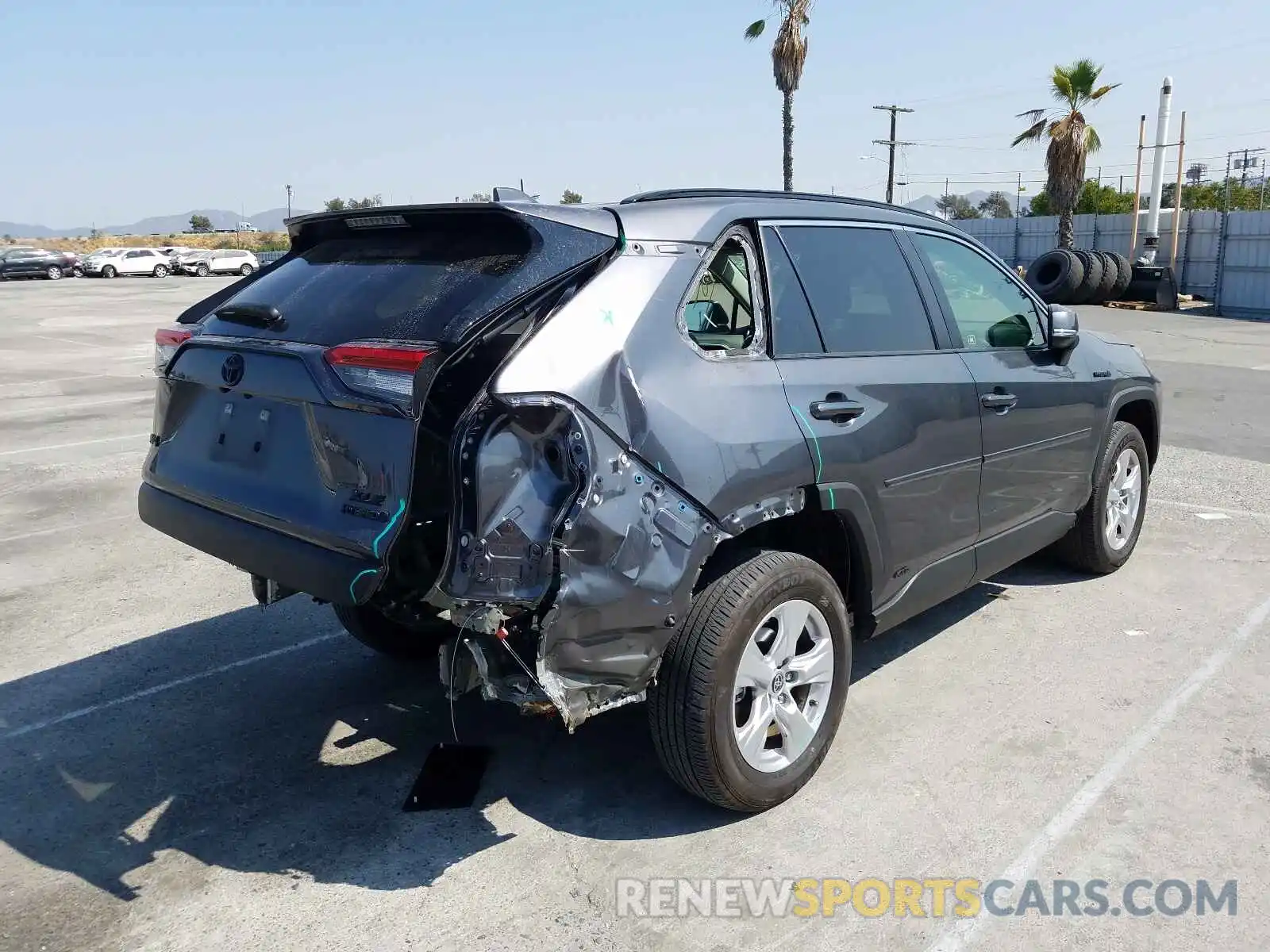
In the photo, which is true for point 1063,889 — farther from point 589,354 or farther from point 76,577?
point 76,577

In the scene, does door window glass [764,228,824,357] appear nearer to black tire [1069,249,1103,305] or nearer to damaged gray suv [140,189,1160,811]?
damaged gray suv [140,189,1160,811]

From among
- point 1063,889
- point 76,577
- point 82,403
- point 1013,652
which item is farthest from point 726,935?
point 82,403

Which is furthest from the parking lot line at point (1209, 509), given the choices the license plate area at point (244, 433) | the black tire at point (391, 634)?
the license plate area at point (244, 433)

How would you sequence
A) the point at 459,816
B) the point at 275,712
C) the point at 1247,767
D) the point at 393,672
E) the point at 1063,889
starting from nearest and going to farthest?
the point at 1063,889
the point at 459,816
the point at 1247,767
the point at 275,712
the point at 393,672

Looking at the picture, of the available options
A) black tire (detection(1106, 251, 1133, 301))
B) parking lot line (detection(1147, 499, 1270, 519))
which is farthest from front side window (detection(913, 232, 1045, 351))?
black tire (detection(1106, 251, 1133, 301))

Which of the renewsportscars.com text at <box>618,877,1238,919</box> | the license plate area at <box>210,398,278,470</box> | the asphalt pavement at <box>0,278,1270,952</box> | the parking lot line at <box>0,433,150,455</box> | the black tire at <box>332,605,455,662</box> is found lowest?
the renewsportscars.com text at <box>618,877,1238,919</box>

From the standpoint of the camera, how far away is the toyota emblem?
3.30 meters

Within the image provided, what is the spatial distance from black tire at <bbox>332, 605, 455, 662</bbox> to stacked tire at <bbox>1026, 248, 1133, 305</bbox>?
2166cm

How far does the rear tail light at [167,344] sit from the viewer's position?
3.70 meters

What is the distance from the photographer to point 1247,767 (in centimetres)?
364

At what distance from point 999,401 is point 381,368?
269 centimetres

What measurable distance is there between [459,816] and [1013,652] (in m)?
2.67

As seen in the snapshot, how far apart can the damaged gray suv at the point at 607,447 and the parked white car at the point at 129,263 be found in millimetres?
53952

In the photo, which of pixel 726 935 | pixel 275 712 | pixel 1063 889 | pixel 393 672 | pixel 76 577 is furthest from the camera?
pixel 76 577
